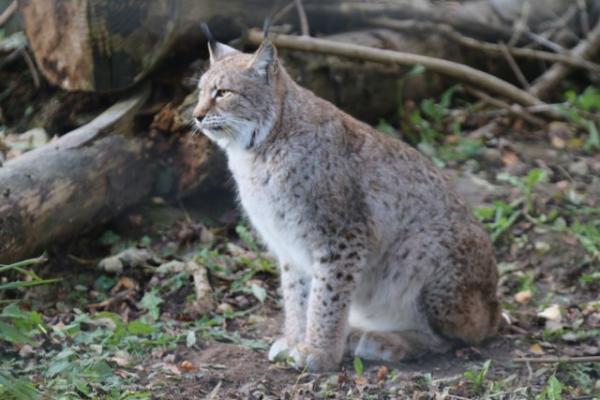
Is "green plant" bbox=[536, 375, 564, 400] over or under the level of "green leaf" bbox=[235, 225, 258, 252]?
over

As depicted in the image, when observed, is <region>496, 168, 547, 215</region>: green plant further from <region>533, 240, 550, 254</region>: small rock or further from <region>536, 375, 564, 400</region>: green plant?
<region>536, 375, 564, 400</region>: green plant

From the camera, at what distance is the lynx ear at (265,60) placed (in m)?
5.43

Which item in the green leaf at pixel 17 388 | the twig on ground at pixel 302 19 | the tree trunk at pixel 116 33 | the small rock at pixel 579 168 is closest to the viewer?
the green leaf at pixel 17 388

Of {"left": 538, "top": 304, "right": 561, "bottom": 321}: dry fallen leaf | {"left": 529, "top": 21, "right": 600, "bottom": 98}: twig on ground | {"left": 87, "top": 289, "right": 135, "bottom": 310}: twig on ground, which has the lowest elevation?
{"left": 538, "top": 304, "right": 561, "bottom": 321}: dry fallen leaf

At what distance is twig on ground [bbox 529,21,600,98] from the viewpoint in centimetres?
957

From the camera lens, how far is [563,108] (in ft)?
29.5

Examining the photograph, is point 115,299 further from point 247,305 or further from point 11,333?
point 11,333

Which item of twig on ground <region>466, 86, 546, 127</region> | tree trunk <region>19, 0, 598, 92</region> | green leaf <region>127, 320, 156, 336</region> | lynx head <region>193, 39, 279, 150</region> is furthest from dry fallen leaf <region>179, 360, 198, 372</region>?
twig on ground <region>466, 86, 546, 127</region>

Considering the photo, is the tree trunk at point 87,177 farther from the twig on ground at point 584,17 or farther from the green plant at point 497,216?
the twig on ground at point 584,17

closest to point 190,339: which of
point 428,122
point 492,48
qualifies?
point 428,122

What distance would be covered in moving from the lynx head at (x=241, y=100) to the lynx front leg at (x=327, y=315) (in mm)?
854

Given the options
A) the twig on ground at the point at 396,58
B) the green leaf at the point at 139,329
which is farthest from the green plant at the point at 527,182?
the green leaf at the point at 139,329

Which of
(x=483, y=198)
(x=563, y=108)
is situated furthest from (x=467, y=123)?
(x=483, y=198)

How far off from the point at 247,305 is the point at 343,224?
1237 millimetres
